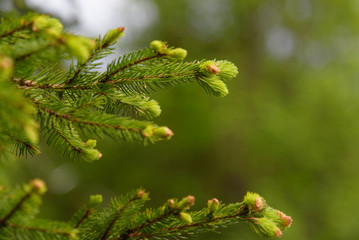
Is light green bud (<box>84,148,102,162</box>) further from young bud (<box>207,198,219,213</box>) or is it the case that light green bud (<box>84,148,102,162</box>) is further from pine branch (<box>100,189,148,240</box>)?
young bud (<box>207,198,219,213</box>)

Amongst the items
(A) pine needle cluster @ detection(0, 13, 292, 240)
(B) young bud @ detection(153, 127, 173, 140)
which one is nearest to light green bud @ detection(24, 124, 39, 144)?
(A) pine needle cluster @ detection(0, 13, 292, 240)

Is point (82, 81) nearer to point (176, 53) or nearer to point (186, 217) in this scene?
point (176, 53)

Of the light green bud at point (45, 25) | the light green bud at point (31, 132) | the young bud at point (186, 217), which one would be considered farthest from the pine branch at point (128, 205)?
the light green bud at point (45, 25)

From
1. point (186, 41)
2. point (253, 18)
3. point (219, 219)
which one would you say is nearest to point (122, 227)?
point (219, 219)

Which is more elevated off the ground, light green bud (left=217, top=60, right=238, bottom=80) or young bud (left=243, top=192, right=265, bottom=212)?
light green bud (left=217, top=60, right=238, bottom=80)

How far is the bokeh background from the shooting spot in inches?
288

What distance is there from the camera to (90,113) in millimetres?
860

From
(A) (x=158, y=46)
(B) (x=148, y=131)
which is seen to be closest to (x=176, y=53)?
(A) (x=158, y=46)

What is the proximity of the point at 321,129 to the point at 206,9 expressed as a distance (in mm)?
3911

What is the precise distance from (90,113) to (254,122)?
721 centimetres

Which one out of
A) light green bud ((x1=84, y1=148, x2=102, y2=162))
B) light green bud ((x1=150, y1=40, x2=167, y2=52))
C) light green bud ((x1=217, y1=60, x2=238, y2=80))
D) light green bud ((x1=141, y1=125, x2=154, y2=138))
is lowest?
light green bud ((x1=84, y1=148, x2=102, y2=162))

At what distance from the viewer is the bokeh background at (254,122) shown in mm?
7316

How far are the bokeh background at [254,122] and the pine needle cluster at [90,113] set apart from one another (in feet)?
18.7

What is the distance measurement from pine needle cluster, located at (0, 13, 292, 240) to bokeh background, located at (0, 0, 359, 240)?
18.7ft
